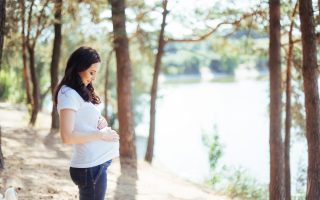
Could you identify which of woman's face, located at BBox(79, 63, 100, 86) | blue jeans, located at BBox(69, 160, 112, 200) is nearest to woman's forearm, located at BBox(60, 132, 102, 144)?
blue jeans, located at BBox(69, 160, 112, 200)

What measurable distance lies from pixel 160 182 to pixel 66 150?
2.92 m

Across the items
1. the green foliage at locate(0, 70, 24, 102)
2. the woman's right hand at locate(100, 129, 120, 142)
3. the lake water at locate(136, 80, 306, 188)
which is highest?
the green foliage at locate(0, 70, 24, 102)

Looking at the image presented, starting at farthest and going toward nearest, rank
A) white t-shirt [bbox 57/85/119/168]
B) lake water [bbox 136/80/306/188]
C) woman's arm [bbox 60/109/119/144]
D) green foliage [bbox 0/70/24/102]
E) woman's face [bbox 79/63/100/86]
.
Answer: green foliage [bbox 0/70/24/102]
lake water [bbox 136/80/306/188]
woman's face [bbox 79/63/100/86]
white t-shirt [bbox 57/85/119/168]
woman's arm [bbox 60/109/119/144]

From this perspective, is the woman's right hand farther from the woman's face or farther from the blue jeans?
the woman's face

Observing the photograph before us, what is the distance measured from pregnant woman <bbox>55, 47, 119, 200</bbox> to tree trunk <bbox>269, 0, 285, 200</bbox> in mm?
6143


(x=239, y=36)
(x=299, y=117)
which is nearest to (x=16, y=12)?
(x=239, y=36)

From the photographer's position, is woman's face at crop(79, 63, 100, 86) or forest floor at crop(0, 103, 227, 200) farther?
forest floor at crop(0, 103, 227, 200)

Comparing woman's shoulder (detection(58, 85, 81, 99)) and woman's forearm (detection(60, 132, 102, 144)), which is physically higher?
woman's shoulder (detection(58, 85, 81, 99))

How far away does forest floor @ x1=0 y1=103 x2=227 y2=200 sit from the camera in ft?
24.6

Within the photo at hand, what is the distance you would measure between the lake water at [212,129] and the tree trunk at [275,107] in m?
5.07

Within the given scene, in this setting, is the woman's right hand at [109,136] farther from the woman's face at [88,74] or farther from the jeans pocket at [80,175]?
the woman's face at [88,74]

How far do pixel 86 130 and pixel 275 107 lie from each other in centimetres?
635

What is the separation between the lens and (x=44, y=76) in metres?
28.4

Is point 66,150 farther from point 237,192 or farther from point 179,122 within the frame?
point 179,122
